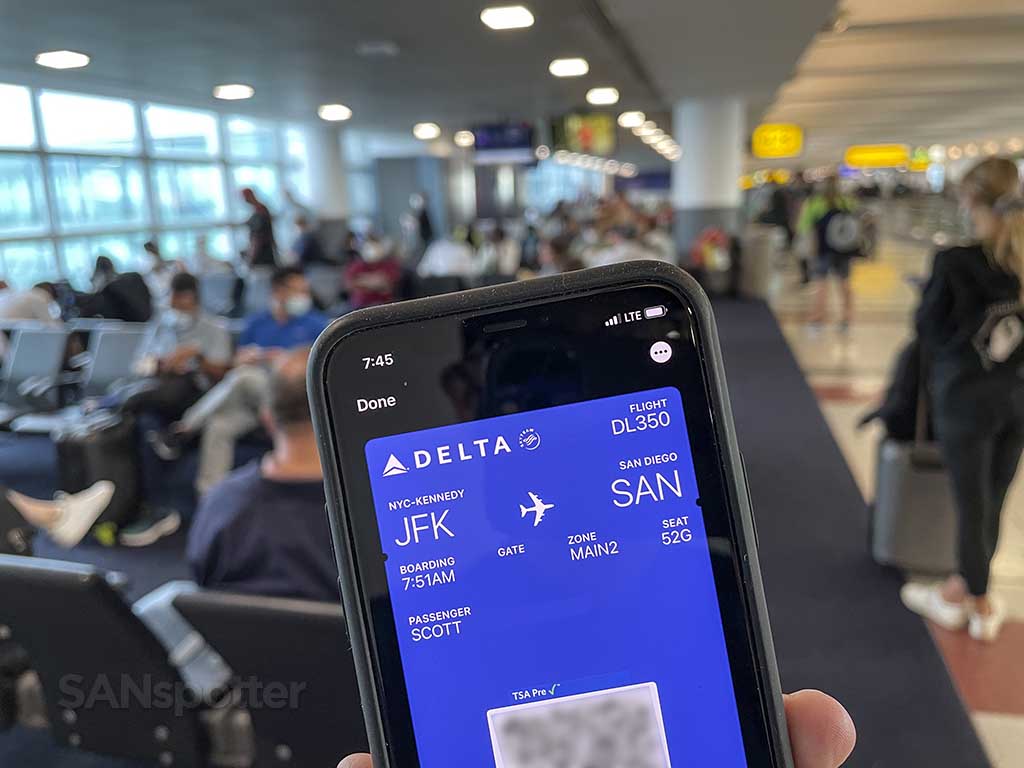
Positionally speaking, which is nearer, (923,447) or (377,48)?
(923,447)

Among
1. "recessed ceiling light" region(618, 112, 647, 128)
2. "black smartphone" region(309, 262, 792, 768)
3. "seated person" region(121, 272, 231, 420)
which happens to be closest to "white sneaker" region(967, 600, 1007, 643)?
"black smartphone" region(309, 262, 792, 768)

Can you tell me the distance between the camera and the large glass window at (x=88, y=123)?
287 inches

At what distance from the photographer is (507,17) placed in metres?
5.94

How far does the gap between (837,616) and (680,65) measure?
6989 mm

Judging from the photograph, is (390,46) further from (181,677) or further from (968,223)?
(181,677)

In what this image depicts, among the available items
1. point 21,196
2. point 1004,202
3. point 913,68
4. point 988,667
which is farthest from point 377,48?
point 913,68

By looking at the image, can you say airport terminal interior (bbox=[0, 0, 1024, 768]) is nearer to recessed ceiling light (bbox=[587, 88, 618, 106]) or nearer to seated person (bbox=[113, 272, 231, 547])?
seated person (bbox=[113, 272, 231, 547])

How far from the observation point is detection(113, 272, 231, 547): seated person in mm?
5477

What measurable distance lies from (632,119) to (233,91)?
926 cm

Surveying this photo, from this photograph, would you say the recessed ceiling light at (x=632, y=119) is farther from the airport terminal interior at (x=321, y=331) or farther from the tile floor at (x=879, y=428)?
the tile floor at (x=879, y=428)

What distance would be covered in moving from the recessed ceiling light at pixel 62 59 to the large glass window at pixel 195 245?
2.51 meters

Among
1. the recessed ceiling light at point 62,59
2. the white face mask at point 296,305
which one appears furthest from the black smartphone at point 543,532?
the recessed ceiling light at point 62,59

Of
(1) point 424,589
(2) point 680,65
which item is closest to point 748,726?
(1) point 424,589

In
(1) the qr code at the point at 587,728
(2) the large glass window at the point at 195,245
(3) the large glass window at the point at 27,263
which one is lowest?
(1) the qr code at the point at 587,728
